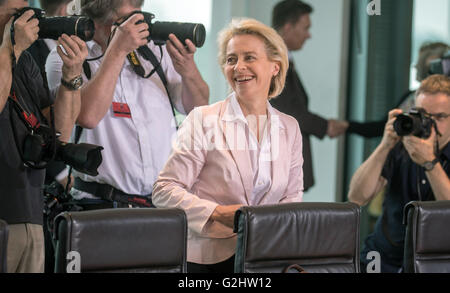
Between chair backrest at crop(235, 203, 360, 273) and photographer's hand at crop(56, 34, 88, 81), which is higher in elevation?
photographer's hand at crop(56, 34, 88, 81)

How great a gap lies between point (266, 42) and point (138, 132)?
653 mm

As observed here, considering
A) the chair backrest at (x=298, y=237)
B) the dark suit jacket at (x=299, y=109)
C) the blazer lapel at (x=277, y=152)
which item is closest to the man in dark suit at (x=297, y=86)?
the dark suit jacket at (x=299, y=109)

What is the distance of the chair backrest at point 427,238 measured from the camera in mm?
2400

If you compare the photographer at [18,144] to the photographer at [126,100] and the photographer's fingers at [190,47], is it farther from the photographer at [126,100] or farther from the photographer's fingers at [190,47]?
the photographer's fingers at [190,47]

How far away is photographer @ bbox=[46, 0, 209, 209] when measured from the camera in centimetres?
282

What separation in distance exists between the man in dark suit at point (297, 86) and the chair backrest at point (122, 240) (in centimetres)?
110

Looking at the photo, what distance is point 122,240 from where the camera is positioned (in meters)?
2.08

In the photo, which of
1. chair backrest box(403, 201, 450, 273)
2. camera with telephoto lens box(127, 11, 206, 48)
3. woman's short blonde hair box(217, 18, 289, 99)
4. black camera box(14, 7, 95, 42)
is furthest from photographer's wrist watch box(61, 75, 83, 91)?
chair backrest box(403, 201, 450, 273)

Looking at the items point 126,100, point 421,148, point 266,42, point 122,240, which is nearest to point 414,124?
point 421,148

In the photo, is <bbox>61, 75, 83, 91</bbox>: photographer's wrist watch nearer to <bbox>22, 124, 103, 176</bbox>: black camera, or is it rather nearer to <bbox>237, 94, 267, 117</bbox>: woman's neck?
<bbox>22, 124, 103, 176</bbox>: black camera

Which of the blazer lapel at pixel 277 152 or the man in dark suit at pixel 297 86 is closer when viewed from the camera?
the blazer lapel at pixel 277 152

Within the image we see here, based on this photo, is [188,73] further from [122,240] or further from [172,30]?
[122,240]

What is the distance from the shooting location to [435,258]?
2436 mm

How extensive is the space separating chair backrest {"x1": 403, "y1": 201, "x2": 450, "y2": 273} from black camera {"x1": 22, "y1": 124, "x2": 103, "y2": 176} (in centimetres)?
112
